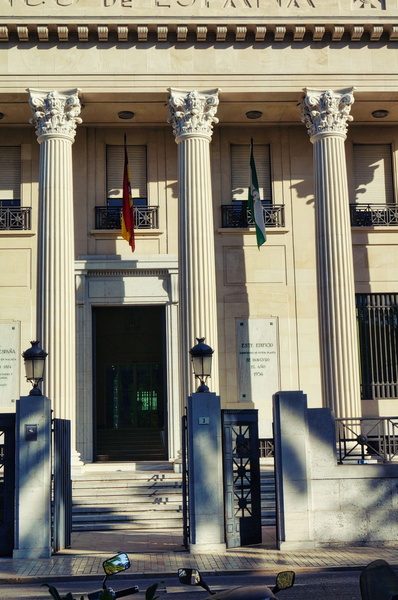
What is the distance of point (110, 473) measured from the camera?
23531 millimetres

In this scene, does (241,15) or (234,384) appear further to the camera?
(234,384)

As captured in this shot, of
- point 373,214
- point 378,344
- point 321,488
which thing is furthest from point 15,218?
point 321,488

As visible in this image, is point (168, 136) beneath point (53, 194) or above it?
above

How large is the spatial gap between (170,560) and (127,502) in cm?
610

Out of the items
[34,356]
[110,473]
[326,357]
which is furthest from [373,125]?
[34,356]

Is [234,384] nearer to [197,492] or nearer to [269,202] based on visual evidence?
[269,202]

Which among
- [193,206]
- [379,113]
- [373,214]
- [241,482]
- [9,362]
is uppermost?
[379,113]

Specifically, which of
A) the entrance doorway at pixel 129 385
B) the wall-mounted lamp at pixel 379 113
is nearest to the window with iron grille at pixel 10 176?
the entrance doorway at pixel 129 385

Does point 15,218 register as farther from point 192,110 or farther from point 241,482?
point 241,482

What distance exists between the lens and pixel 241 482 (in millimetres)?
16500

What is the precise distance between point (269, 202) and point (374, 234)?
11.7 ft

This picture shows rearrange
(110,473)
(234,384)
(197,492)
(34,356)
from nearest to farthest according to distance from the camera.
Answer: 1. (197,492)
2. (34,356)
3. (110,473)
4. (234,384)

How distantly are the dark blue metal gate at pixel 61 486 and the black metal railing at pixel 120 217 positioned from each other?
36.0 feet

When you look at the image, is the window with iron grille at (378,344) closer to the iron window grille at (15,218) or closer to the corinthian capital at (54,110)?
the corinthian capital at (54,110)
